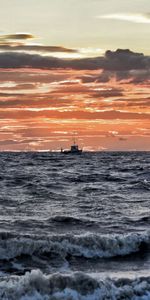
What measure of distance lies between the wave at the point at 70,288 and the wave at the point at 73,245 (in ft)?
14.4

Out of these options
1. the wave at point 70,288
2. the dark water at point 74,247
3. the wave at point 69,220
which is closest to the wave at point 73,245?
the dark water at point 74,247

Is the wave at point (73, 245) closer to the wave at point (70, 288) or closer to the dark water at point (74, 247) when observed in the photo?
the dark water at point (74, 247)

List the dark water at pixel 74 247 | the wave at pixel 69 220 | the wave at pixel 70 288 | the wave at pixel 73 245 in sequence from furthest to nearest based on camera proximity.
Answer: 1. the wave at pixel 69 220
2. the wave at pixel 73 245
3. the dark water at pixel 74 247
4. the wave at pixel 70 288

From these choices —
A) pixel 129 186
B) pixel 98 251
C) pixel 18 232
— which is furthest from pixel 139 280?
pixel 129 186

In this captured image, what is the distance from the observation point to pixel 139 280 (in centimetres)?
1716

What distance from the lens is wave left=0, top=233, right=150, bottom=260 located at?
21.4m

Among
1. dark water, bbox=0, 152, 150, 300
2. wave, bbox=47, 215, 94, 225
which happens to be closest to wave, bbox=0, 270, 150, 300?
dark water, bbox=0, 152, 150, 300

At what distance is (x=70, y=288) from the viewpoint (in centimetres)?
1634

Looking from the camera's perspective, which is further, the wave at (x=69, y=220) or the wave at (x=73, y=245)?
the wave at (x=69, y=220)

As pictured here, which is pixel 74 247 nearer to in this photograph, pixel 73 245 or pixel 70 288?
pixel 73 245

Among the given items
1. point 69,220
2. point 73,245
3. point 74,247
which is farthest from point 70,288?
point 69,220

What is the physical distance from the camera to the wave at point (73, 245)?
70.2 ft

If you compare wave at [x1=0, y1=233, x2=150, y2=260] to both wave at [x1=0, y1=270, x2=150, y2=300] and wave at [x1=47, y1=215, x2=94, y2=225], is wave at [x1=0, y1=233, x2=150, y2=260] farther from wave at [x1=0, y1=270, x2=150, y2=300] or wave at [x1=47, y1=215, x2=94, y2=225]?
wave at [x1=0, y1=270, x2=150, y2=300]

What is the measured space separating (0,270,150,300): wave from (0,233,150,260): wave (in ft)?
14.4
